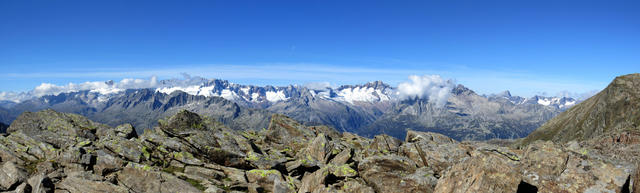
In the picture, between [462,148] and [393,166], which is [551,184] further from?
[462,148]

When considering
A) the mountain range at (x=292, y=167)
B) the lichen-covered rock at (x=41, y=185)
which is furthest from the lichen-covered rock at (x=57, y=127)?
the lichen-covered rock at (x=41, y=185)

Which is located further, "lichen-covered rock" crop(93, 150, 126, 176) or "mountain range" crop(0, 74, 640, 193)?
"lichen-covered rock" crop(93, 150, 126, 176)

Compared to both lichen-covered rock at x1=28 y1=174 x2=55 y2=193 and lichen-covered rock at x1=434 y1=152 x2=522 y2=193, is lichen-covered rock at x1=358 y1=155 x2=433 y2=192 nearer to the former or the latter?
lichen-covered rock at x1=434 y1=152 x2=522 y2=193

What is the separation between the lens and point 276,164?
3081cm

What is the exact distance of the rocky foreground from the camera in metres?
16.5

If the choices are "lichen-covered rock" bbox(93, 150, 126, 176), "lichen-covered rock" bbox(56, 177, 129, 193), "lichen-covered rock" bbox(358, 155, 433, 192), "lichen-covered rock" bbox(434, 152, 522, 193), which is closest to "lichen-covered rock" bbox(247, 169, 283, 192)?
"lichen-covered rock" bbox(358, 155, 433, 192)

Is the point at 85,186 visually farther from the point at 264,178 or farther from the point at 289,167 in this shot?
the point at 289,167

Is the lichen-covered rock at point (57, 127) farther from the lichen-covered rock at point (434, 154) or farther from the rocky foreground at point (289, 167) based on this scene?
the lichen-covered rock at point (434, 154)

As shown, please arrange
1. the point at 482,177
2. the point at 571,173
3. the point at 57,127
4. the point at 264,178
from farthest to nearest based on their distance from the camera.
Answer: the point at 57,127, the point at 264,178, the point at 571,173, the point at 482,177

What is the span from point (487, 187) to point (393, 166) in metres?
9.46

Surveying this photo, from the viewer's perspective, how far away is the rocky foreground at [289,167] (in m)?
16.5

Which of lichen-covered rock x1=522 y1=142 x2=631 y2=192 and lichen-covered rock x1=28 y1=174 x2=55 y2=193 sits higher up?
lichen-covered rock x1=522 y1=142 x2=631 y2=192

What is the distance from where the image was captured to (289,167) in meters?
30.6

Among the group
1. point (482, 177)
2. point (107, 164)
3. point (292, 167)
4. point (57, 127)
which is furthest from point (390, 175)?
point (57, 127)
